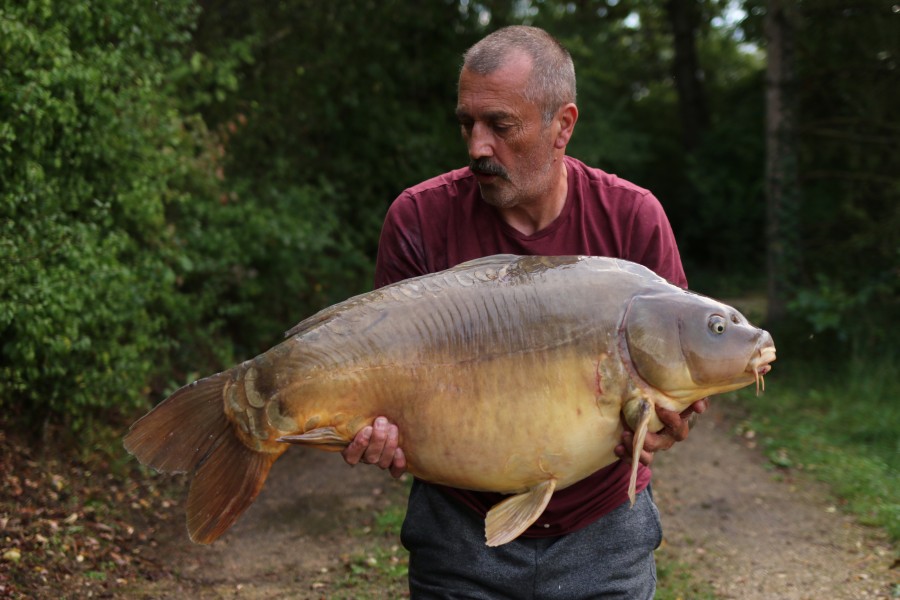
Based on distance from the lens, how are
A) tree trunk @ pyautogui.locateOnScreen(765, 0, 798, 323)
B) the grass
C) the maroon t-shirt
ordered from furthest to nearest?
1. tree trunk @ pyautogui.locateOnScreen(765, 0, 798, 323)
2. the grass
3. the maroon t-shirt

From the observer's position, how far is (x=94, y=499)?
5.36 metres

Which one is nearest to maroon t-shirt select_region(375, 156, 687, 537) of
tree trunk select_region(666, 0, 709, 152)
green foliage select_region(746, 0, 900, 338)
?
green foliage select_region(746, 0, 900, 338)

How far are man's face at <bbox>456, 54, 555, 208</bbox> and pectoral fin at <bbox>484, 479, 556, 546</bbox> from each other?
761 millimetres

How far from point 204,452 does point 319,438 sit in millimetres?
303

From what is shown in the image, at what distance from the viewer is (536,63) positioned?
2.61m

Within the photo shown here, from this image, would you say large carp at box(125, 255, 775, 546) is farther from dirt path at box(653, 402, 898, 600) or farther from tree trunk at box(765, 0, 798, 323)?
tree trunk at box(765, 0, 798, 323)

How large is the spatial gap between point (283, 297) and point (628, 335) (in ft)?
19.0

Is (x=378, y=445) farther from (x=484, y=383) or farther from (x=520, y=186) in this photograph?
(x=520, y=186)

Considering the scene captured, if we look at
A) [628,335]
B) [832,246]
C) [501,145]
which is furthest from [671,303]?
[832,246]

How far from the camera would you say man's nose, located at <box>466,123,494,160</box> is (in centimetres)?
258

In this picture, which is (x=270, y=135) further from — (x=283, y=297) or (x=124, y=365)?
(x=124, y=365)

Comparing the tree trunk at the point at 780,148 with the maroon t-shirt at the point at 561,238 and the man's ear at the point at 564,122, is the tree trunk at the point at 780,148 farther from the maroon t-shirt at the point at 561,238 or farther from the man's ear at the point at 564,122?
the man's ear at the point at 564,122

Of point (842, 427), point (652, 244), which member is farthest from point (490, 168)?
point (842, 427)

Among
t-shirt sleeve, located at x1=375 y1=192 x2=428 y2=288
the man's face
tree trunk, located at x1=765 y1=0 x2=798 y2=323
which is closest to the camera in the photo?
the man's face
